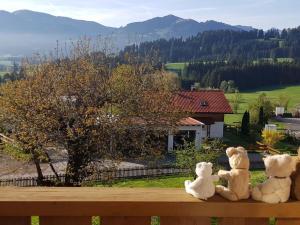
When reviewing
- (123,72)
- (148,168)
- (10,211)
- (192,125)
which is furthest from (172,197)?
(192,125)

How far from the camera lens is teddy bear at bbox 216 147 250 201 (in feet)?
6.04

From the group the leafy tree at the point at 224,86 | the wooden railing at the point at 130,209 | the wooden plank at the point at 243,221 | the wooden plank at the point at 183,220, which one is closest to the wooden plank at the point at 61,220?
the wooden railing at the point at 130,209

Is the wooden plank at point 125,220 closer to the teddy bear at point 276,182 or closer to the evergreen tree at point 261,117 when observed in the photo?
the teddy bear at point 276,182

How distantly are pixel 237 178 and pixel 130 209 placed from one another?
0.47m

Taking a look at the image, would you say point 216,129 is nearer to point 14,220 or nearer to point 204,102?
point 204,102

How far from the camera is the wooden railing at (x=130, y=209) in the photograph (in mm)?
1761

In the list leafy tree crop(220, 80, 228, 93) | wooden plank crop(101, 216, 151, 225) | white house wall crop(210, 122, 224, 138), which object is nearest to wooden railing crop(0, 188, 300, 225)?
wooden plank crop(101, 216, 151, 225)

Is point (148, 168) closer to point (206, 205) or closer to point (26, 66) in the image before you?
point (26, 66)

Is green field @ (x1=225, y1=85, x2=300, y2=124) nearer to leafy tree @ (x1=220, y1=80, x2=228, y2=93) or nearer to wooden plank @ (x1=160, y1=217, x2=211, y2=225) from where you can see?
leafy tree @ (x1=220, y1=80, x2=228, y2=93)

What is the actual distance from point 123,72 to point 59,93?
8.70 ft

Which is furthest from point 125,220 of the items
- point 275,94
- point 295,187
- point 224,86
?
point 275,94

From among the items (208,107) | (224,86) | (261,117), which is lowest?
(224,86)

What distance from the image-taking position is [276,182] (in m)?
1.88

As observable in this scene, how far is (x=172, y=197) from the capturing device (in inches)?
71.7
